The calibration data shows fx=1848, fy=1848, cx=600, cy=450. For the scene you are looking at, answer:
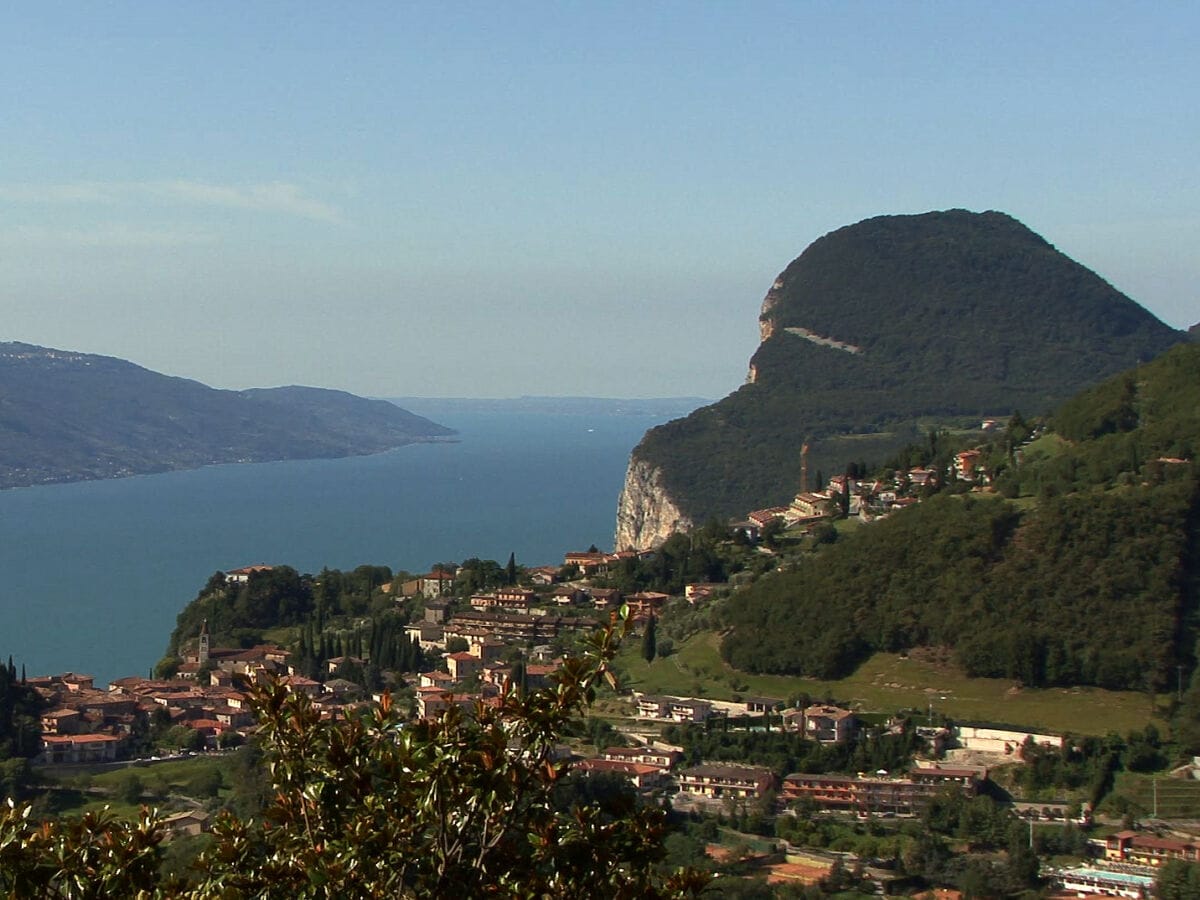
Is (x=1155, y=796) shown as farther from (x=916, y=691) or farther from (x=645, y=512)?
(x=645, y=512)

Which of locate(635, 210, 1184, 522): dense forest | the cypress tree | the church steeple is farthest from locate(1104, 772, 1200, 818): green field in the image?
locate(635, 210, 1184, 522): dense forest

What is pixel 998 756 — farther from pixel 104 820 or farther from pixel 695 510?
pixel 695 510

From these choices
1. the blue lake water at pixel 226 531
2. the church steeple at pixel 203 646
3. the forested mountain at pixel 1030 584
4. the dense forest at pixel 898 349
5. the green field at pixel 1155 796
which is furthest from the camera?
the dense forest at pixel 898 349

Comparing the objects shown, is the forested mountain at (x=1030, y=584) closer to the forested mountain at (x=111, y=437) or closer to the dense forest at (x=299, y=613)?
the dense forest at (x=299, y=613)

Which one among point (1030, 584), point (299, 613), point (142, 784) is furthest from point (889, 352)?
point (142, 784)

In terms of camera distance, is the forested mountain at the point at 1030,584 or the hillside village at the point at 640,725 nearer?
the hillside village at the point at 640,725

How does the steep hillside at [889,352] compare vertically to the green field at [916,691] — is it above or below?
above

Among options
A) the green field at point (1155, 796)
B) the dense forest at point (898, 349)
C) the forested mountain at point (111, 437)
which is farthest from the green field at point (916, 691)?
the forested mountain at point (111, 437)
